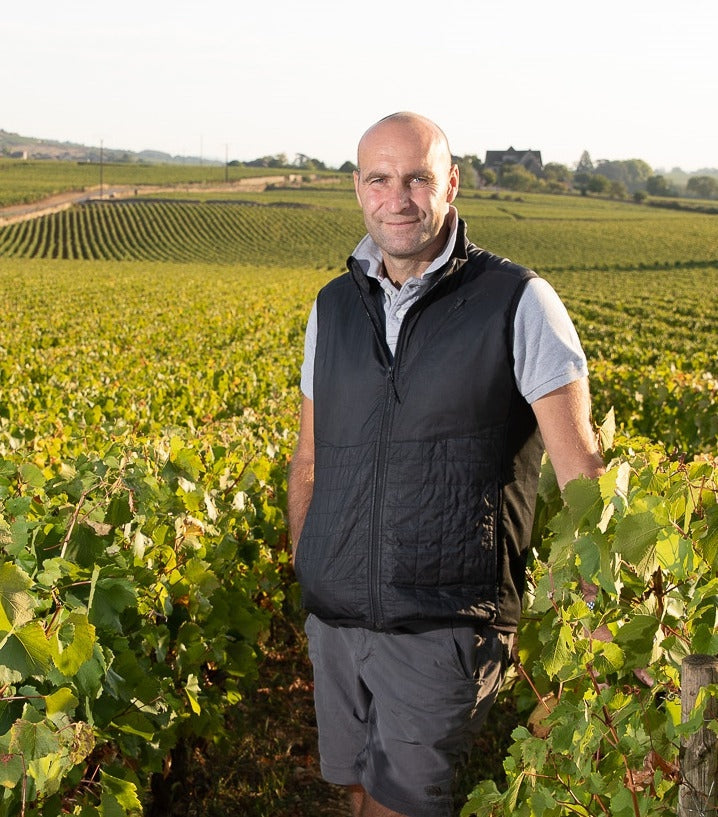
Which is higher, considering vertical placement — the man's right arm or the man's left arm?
the man's left arm

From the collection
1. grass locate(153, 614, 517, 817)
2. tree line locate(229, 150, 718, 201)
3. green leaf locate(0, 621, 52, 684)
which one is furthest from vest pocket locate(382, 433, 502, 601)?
tree line locate(229, 150, 718, 201)

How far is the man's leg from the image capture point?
2457 mm

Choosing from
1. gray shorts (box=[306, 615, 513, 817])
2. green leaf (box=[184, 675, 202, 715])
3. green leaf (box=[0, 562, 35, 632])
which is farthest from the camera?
green leaf (box=[184, 675, 202, 715])

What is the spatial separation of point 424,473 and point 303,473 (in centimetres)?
68

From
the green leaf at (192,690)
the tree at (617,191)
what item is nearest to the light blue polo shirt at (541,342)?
the green leaf at (192,690)

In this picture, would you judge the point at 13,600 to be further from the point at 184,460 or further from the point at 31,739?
the point at 184,460

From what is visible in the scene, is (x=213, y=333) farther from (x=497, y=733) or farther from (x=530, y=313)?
(x=530, y=313)

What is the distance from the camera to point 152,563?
309 cm

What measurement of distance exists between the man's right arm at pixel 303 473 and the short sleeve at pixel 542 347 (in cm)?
81

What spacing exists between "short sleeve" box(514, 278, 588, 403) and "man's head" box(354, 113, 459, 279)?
0.34m

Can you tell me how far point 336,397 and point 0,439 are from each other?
3321 millimetres

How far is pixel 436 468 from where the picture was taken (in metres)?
2.38

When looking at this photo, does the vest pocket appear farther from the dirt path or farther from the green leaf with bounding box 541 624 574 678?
the dirt path

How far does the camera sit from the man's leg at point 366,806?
246cm
